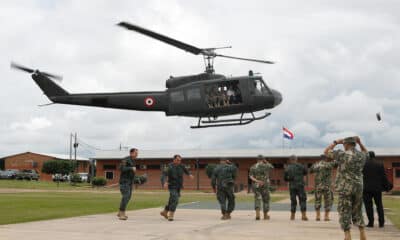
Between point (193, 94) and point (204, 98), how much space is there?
1.71ft

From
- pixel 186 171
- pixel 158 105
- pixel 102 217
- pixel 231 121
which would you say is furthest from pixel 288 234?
pixel 158 105

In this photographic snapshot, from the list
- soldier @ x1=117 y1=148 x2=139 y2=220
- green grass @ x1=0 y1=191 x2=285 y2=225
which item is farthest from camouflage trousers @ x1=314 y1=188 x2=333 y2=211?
green grass @ x1=0 y1=191 x2=285 y2=225

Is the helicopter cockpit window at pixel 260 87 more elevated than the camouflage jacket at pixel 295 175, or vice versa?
the helicopter cockpit window at pixel 260 87

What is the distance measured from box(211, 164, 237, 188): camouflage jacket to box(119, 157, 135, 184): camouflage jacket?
2.53 m

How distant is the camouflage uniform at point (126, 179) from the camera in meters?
14.3

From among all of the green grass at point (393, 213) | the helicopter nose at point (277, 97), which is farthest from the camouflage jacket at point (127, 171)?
the helicopter nose at point (277, 97)

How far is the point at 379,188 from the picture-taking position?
507 inches

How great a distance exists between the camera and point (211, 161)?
6375 cm

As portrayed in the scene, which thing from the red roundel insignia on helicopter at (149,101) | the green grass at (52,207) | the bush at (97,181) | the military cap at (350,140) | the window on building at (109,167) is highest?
the red roundel insignia on helicopter at (149,101)

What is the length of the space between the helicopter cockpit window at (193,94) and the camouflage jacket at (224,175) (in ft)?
23.7

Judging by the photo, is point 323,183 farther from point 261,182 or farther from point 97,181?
point 97,181

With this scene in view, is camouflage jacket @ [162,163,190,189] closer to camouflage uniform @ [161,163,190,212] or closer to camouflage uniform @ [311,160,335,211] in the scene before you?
camouflage uniform @ [161,163,190,212]

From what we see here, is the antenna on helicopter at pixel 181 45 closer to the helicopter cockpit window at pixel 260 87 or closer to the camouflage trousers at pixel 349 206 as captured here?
the helicopter cockpit window at pixel 260 87

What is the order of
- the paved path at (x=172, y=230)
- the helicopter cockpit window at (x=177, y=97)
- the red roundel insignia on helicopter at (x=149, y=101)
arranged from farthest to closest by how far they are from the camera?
the red roundel insignia on helicopter at (x=149, y=101)
the helicopter cockpit window at (x=177, y=97)
the paved path at (x=172, y=230)
